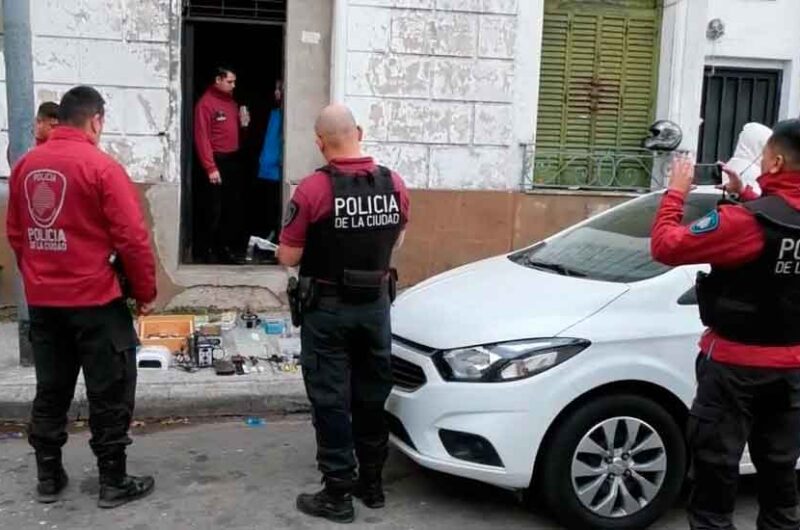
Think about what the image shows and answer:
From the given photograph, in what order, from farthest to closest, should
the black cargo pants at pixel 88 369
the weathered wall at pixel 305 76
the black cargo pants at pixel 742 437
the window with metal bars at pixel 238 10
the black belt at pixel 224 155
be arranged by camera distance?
the black belt at pixel 224 155 → the window with metal bars at pixel 238 10 → the weathered wall at pixel 305 76 → the black cargo pants at pixel 88 369 → the black cargo pants at pixel 742 437

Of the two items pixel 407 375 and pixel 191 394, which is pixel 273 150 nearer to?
pixel 191 394

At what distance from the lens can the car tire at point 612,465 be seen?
400 cm

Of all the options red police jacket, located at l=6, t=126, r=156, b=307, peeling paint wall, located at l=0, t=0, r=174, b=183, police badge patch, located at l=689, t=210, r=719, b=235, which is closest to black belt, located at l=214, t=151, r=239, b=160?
peeling paint wall, located at l=0, t=0, r=174, b=183

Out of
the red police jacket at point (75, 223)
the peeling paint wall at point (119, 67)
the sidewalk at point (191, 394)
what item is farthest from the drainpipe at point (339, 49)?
the red police jacket at point (75, 223)

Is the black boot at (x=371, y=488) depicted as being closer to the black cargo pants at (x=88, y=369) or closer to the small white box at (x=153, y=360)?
the black cargo pants at (x=88, y=369)

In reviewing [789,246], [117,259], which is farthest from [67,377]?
[789,246]

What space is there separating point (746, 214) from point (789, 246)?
187 millimetres

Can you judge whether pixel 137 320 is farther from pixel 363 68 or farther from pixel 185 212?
pixel 363 68

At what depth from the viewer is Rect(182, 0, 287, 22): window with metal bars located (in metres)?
8.29

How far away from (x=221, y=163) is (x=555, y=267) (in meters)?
4.77

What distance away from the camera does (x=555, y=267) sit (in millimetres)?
4781

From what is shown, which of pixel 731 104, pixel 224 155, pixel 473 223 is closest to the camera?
pixel 473 223

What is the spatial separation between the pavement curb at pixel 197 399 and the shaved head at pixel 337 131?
7.39 feet

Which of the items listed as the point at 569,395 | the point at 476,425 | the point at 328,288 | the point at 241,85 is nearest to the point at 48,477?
the point at 328,288
